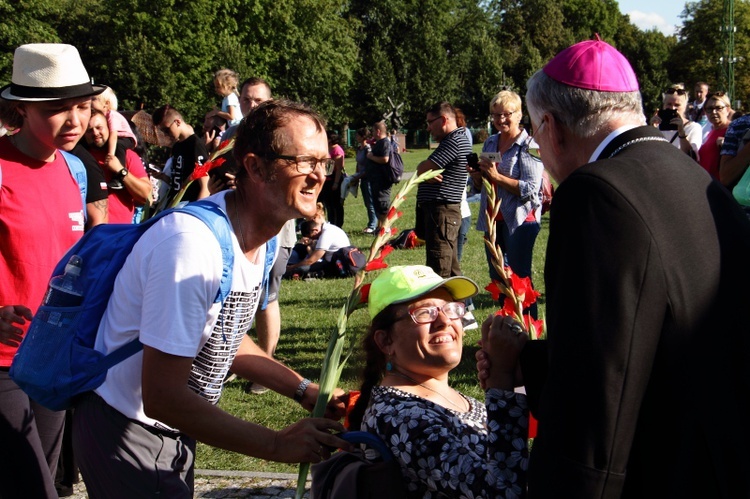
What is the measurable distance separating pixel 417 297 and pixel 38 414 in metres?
1.58

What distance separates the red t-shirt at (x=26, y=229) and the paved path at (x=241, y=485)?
1689 mm

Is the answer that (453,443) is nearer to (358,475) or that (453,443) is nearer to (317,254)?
(358,475)

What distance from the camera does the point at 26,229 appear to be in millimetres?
3256

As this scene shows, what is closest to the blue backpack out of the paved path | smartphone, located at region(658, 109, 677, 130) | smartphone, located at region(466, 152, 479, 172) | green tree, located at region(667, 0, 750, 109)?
the paved path

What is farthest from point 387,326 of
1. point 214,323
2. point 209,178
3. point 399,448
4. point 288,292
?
point 288,292

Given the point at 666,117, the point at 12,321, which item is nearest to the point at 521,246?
the point at 666,117

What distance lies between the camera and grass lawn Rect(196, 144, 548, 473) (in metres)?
5.03

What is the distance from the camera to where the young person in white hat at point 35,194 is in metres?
3.17

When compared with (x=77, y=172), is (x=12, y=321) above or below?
below

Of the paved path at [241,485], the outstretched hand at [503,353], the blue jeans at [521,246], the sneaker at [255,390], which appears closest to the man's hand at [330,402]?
the outstretched hand at [503,353]

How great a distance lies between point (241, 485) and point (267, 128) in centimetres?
273

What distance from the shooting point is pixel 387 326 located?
3.15 meters

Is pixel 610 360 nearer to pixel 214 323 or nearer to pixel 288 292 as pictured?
pixel 214 323

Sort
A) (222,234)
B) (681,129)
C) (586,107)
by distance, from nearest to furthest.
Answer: (586,107) < (222,234) < (681,129)
